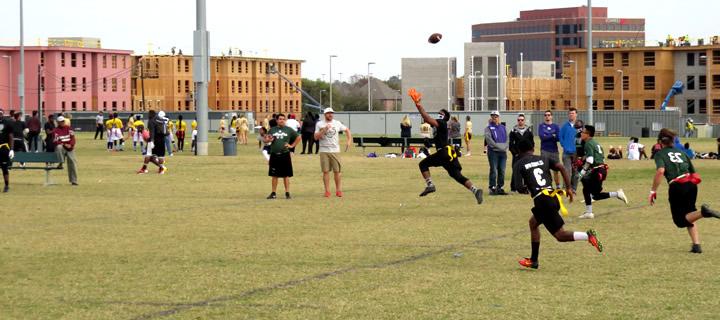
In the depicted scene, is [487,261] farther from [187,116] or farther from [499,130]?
[187,116]

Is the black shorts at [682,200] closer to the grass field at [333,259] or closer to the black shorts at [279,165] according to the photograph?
the grass field at [333,259]

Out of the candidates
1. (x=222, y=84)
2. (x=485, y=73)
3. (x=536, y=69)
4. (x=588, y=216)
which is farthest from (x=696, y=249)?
(x=536, y=69)

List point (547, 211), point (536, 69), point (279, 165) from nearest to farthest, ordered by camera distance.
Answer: point (547, 211)
point (279, 165)
point (536, 69)

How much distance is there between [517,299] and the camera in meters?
11.5

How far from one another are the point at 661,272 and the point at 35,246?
7.91 m

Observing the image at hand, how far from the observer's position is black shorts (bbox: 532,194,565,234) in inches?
531

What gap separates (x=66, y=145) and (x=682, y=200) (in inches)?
668

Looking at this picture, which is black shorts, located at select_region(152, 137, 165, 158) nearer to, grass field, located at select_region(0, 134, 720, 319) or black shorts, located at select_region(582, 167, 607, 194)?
grass field, located at select_region(0, 134, 720, 319)

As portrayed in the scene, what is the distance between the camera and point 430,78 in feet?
457

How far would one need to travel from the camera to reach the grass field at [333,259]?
11.1 metres

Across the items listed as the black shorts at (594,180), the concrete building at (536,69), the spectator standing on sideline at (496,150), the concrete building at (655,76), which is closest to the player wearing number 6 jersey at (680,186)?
the black shorts at (594,180)

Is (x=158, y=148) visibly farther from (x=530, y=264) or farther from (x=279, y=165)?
(x=530, y=264)

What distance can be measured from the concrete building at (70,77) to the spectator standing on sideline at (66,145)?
107 meters

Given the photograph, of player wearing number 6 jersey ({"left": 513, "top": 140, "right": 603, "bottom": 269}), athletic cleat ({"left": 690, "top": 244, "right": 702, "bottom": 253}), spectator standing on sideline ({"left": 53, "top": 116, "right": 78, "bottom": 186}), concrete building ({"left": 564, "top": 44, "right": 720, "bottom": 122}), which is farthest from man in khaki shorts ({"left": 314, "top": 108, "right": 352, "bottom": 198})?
concrete building ({"left": 564, "top": 44, "right": 720, "bottom": 122})
